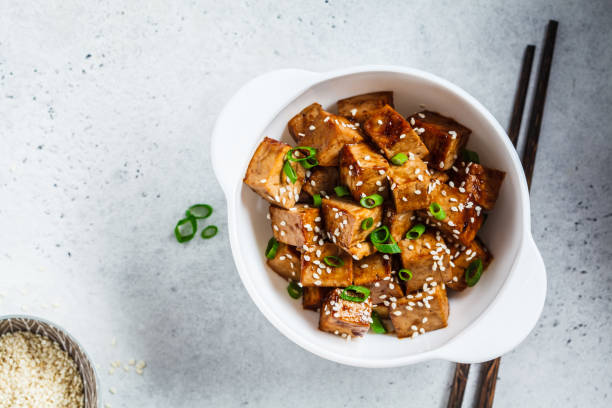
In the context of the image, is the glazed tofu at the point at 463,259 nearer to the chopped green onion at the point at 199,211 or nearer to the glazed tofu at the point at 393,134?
the glazed tofu at the point at 393,134

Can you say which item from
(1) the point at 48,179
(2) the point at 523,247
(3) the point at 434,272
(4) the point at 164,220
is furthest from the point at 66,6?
(2) the point at 523,247

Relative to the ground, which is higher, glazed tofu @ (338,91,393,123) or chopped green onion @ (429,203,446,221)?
glazed tofu @ (338,91,393,123)

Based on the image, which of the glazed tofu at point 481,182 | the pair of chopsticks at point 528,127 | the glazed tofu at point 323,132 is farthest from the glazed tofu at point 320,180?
the pair of chopsticks at point 528,127

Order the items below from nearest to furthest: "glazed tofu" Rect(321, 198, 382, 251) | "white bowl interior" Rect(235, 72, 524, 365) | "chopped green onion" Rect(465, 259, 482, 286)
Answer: "glazed tofu" Rect(321, 198, 382, 251) → "white bowl interior" Rect(235, 72, 524, 365) → "chopped green onion" Rect(465, 259, 482, 286)

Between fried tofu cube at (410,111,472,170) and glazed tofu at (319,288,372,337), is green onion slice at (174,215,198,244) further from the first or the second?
fried tofu cube at (410,111,472,170)

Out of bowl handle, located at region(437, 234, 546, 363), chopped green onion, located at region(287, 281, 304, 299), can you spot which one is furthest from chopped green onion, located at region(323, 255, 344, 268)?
bowl handle, located at region(437, 234, 546, 363)

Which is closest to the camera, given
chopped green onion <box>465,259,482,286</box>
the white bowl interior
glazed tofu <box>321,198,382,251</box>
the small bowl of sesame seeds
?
glazed tofu <box>321,198,382,251</box>

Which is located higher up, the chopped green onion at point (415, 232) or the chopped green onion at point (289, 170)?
the chopped green onion at point (289, 170)
